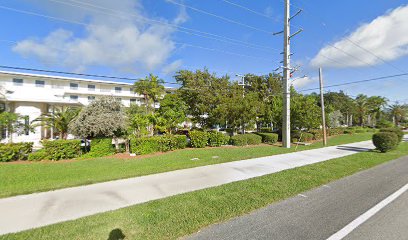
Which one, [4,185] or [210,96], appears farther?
[210,96]

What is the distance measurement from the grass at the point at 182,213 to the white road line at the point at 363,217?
146 cm

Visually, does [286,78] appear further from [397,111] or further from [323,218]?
[397,111]

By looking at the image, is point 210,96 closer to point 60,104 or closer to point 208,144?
point 208,144

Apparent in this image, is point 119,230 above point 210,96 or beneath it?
beneath

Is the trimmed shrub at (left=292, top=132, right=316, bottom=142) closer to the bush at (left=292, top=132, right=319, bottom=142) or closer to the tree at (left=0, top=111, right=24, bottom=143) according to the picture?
the bush at (left=292, top=132, right=319, bottom=142)

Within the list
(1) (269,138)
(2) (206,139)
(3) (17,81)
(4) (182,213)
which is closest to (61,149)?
(2) (206,139)

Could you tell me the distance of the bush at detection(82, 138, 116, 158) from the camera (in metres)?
10.8

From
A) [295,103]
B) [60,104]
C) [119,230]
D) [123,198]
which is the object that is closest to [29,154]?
[123,198]

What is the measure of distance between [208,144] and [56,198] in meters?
10.8

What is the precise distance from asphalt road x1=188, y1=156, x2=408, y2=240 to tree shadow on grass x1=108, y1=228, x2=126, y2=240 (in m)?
1.17

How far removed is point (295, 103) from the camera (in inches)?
754

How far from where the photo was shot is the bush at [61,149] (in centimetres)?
995

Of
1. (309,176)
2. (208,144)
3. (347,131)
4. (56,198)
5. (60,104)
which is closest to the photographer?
(56,198)

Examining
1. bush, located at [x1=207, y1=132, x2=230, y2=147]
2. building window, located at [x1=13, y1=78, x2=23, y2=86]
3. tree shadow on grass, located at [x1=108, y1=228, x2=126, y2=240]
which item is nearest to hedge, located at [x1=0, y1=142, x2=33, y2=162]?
tree shadow on grass, located at [x1=108, y1=228, x2=126, y2=240]
